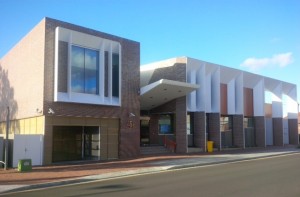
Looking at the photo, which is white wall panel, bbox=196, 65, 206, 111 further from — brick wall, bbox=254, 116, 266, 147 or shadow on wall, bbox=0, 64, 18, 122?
shadow on wall, bbox=0, 64, 18, 122

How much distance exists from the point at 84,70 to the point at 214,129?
15531mm

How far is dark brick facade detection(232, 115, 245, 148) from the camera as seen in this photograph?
122 feet

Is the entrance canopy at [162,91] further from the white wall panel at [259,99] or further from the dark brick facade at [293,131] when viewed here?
the dark brick facade at [293,131]

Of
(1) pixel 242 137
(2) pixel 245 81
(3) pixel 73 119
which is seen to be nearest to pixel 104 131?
(3) pixel 73 119

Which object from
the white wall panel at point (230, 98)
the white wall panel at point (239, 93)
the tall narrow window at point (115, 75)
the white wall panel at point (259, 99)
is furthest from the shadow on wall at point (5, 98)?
the white wall panel at point (259, 99)

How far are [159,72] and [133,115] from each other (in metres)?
7.54

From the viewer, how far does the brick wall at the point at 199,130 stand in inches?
1277

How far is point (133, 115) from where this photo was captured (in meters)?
26.8

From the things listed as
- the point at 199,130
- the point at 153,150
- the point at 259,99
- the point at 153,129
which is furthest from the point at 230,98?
the point at 153,150

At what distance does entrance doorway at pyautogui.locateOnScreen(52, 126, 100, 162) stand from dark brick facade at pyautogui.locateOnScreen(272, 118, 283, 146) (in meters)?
27.3

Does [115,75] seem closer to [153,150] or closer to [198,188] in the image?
[153,150]

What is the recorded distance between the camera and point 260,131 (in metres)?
41.0

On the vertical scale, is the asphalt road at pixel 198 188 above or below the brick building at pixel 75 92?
below

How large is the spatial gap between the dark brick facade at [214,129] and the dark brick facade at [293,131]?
763 inches
